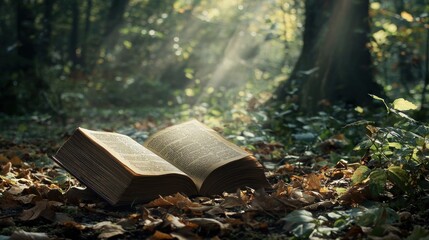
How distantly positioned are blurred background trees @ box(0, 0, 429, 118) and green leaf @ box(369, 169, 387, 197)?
3230 mm

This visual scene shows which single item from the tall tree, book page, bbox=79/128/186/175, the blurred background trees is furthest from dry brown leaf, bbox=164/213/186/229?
the tall tree

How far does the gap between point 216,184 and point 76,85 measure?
473 inches

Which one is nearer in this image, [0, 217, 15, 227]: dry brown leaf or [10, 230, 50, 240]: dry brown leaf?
[10, 230, 50, 240]: dry brown leaf

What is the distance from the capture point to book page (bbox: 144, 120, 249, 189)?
3072 millimetres

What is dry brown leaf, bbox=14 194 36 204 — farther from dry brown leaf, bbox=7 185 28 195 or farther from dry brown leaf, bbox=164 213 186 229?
dry brown leaf, bbox=164 213 186 229

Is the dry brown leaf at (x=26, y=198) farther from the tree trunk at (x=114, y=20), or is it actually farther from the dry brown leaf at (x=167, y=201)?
the tree trunk at (x=114, y=20)

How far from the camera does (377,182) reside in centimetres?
257

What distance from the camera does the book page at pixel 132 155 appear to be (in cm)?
284

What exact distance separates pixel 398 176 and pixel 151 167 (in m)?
1.20

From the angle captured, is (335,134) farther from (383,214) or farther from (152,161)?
(383,214)

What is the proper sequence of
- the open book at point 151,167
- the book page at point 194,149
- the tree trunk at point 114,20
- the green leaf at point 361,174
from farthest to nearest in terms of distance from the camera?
the tree trunk at point 114,20 → the book page at point 194,149 → the open book at point 151,167 → the green leaf at point 361,174

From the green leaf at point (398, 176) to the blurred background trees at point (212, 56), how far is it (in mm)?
3206

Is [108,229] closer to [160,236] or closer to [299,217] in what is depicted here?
[160,236]

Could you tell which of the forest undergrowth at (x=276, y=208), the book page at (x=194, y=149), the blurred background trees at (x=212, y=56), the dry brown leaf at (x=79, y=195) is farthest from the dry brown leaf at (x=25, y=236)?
the blurred background trees at (x=212, y=56)
